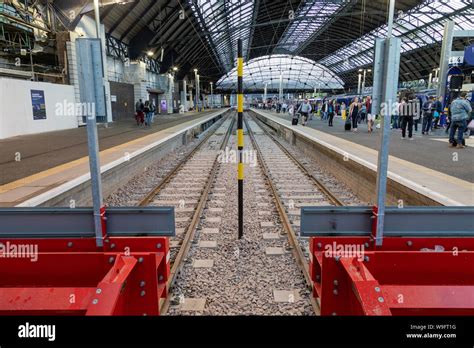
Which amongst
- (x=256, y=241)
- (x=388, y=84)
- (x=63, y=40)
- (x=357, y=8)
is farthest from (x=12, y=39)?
(x=357, y=8)

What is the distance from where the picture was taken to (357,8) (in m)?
35.6

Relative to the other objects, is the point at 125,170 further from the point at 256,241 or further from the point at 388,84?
the point at 388,84

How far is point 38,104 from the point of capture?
1631cm

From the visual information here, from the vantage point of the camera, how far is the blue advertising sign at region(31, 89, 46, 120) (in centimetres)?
1586

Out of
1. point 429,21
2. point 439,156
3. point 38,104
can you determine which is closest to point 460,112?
point 439,156

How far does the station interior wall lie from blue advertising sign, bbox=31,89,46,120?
0.54ft

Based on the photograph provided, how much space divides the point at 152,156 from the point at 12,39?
14.8 metres

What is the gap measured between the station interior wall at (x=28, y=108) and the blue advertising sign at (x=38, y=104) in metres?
0.17

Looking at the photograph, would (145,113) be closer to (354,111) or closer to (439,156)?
(354,111)

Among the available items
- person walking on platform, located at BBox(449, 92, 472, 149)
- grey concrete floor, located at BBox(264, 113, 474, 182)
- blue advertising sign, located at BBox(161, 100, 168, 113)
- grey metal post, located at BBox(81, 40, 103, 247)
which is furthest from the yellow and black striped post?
blue advertising sign, located at BBox(161, 100, 168, 113)

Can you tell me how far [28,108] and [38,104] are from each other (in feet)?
2.75

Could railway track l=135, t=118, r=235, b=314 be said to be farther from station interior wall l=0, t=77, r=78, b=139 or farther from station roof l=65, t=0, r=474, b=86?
station roof l=65, t=0, r=474, b=86

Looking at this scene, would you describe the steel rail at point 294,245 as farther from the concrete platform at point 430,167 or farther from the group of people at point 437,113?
the group of people at point 437,113

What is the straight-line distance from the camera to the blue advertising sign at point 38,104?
15.9 meters
